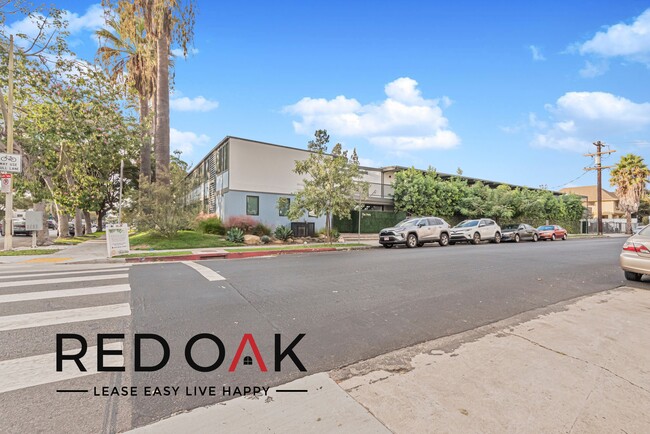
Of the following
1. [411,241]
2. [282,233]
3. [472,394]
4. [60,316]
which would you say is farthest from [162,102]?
[472,394]

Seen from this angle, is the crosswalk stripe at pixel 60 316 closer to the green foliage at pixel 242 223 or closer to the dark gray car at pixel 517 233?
the green foliage at pixel 242 223

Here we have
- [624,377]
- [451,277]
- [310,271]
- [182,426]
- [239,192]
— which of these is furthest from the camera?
[239,192]

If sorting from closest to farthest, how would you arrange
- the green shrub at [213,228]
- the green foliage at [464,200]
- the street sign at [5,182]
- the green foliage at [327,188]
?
the street sign at [5,182] → the green foliage at [327,188] → the green shrub at [213,228] → the green foliage at [464,200]

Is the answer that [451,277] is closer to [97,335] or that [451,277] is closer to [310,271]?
[310,271]

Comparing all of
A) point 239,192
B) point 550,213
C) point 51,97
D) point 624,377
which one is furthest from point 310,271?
point 550,213

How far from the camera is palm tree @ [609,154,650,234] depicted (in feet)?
137

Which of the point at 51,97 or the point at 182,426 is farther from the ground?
the point at 51,97

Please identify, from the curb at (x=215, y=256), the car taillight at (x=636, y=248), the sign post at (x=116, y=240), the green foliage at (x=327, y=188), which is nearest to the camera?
the car taillight at (x=636, y=248)

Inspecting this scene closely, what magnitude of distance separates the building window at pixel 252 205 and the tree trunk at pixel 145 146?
6373 mm

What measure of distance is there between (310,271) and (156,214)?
11.3 meters

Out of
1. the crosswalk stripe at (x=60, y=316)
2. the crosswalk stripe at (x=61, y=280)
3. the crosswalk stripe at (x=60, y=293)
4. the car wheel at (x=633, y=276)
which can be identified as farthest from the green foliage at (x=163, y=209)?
the car wheel at (x=633, y=276)

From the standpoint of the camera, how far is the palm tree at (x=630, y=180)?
41.7m

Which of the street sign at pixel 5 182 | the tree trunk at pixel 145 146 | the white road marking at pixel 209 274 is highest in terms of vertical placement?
the tree trunk at pixel 145 146

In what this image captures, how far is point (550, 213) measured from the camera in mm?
39594
